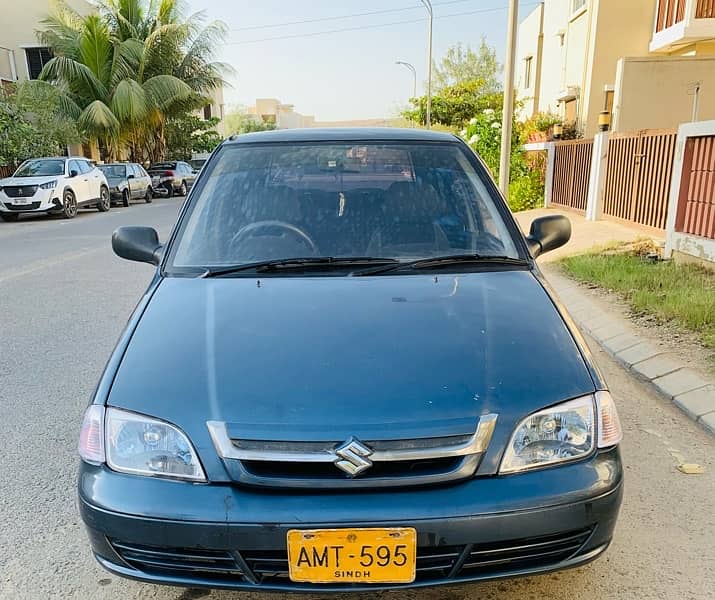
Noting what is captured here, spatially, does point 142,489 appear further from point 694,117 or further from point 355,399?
point 694,117

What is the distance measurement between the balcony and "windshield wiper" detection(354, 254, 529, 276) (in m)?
14.7

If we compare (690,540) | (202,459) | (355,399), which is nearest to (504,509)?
(355,399)

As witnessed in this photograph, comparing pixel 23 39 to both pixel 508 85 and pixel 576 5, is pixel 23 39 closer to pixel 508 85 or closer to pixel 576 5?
pixel 576 5

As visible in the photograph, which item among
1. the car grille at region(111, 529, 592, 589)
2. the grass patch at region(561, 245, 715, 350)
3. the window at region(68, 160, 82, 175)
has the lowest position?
the grass patch at region(561, 245, 715, 350)

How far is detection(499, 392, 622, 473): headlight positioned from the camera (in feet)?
5.91

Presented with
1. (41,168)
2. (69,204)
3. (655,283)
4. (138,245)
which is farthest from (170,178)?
(138,245)

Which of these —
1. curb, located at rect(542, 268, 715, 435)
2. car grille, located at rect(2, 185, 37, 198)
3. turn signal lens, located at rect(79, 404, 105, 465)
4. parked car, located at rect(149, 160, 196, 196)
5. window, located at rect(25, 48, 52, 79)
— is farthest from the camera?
window, located at rect(25, 48, 52, 79)

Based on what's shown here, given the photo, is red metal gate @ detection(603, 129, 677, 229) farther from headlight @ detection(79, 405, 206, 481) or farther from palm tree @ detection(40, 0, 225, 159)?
palm tree @ detection(40, 0, 225, 159)

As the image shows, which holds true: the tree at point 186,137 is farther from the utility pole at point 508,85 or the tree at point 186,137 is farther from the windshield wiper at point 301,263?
the windshield wiper at point 301,263

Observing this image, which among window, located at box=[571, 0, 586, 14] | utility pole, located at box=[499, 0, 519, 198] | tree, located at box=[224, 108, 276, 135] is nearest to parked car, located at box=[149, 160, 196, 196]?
window, located at box=[571, 0, 586, 14]

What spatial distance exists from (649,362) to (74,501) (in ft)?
12.4

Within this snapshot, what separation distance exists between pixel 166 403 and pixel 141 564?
1.60 feet

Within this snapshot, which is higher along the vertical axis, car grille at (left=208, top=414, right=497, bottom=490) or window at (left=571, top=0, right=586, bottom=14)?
window at (left=571, top=0, right=586, bottom=14)

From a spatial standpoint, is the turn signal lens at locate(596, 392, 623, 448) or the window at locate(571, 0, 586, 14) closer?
the turn signal lens at locate(596, 392, 623, 448)
